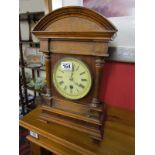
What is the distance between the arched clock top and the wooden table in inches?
15.4

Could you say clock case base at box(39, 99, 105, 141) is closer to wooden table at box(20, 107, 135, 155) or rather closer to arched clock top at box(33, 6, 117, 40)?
wooden table at box(20, 107, 135, 155)

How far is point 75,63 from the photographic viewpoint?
2.21 ft

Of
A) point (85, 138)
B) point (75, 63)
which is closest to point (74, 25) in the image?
point (75, 63)

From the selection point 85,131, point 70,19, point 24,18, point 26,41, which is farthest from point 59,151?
point 24,18

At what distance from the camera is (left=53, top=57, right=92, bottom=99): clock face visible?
0.67m

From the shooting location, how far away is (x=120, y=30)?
0.78 m

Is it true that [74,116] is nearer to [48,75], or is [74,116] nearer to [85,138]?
[85,138]

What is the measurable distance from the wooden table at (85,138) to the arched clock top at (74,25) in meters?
0.39

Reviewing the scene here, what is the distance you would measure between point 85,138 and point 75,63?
31cm

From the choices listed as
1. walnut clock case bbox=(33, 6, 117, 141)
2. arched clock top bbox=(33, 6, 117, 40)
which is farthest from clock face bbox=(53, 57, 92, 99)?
arched clock top bbox=(33, 6, 117, 40)
